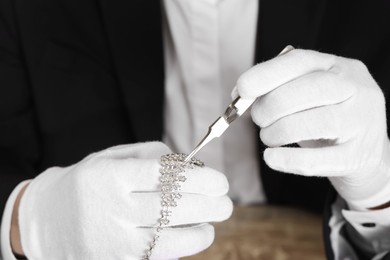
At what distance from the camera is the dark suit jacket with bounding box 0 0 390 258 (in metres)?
0.84

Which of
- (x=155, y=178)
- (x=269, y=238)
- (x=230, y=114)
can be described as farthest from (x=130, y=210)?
(x=269, y=238)

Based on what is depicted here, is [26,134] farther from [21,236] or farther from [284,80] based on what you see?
[284,80]

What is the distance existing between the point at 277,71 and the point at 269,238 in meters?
0.34

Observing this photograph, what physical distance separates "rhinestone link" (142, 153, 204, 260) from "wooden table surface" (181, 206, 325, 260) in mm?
215

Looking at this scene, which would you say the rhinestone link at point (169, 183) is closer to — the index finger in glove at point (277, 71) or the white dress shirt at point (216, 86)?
the index finger in glove at point (277, 71)

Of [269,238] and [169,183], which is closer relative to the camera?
[169,183]

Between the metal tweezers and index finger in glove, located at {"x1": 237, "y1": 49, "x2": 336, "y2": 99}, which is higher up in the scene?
index finger in glove, located at {"x1": 237, "y1": 49, "x2": 336, "y2": 99}

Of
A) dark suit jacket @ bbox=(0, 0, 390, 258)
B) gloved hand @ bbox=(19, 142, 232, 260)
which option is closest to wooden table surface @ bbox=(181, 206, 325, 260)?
dark suit jacket @ bbox=(0, 0, 390, 258)

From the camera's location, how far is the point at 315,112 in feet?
2.08

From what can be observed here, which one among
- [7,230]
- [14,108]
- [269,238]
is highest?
[14,108]

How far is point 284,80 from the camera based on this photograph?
2.07ft

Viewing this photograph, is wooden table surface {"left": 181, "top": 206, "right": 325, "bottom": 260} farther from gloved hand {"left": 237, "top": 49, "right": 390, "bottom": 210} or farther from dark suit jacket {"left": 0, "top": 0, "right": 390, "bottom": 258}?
gloved hand {"left": 237, "top": 49, "right": 390, "bottom": 210}

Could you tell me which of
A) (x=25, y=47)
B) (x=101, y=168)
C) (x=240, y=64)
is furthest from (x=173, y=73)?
(x=101, y=168)

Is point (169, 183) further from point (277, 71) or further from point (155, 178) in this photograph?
point (277, 71)
